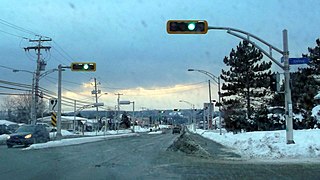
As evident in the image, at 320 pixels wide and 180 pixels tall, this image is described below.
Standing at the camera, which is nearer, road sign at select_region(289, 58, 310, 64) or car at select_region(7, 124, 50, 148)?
road sign at select_region(289, 58, 310, 64)

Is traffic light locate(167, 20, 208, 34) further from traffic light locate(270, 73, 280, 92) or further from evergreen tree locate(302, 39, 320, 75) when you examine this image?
evergreen tree locate(302, 39, 320, 75)

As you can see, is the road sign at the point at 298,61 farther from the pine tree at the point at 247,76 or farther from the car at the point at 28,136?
the pine tree at the point at 247,76

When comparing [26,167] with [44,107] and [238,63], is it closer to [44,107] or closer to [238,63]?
[238,63]

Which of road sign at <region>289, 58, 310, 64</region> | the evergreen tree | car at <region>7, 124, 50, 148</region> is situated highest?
the evergreen tree

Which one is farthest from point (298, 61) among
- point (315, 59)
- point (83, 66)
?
point (315, 59)

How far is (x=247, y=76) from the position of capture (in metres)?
63.2

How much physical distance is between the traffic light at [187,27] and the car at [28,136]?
62.6ft

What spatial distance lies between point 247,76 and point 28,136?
3785 centimetres

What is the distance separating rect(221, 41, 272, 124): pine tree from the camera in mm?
62844

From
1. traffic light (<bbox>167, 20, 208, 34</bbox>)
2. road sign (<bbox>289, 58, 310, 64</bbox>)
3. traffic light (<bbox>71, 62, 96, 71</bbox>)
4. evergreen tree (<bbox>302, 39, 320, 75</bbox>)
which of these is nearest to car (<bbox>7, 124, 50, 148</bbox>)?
traffic light (<bbox>71, 62, 96, 71</bbox>)

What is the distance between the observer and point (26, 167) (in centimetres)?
1667

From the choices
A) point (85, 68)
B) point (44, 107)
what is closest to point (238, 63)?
point (85, 68)

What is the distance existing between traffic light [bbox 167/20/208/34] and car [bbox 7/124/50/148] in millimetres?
19082

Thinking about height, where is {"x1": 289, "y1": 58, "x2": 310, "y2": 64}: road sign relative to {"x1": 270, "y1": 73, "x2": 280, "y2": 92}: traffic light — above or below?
above
